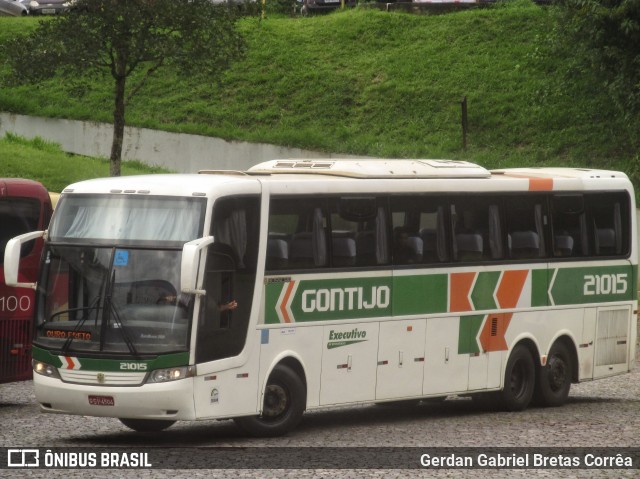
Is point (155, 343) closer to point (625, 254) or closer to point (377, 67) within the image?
point (625, 254)

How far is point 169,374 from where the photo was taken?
42.7ft

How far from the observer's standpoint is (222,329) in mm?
13547

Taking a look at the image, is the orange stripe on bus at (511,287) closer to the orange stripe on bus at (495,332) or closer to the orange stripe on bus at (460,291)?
the orange stripe on bus at (495,332)

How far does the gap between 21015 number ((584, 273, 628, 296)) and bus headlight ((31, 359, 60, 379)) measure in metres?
8.14

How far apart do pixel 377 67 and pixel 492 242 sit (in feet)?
93.5

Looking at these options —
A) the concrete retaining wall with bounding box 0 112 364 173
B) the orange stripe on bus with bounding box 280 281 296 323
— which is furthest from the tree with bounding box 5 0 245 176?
the orange stripe on bus with bounding box 280 281 296 323

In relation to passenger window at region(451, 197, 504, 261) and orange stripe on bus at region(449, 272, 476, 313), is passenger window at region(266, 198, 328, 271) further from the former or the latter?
passenger window at region(451, 197, 504, 261)

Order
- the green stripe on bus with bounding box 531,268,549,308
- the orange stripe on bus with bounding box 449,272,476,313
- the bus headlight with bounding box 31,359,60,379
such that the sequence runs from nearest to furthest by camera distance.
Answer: the bus headlight with bounding box 31,359,60,379
the orange stripe on bus with bounding box 449,272,476,313
the green stripe on bus with bounding box 531,268,549,308

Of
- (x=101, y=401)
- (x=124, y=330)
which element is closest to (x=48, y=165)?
(x=124, y=330)

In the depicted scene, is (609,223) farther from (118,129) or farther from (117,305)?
(118,129)

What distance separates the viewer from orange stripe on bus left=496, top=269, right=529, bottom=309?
676 inches

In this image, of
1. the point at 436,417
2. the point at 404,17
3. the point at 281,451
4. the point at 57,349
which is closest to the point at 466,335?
the point at 436,417

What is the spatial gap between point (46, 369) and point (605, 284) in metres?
8.64

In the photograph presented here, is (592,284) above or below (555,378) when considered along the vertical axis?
above
